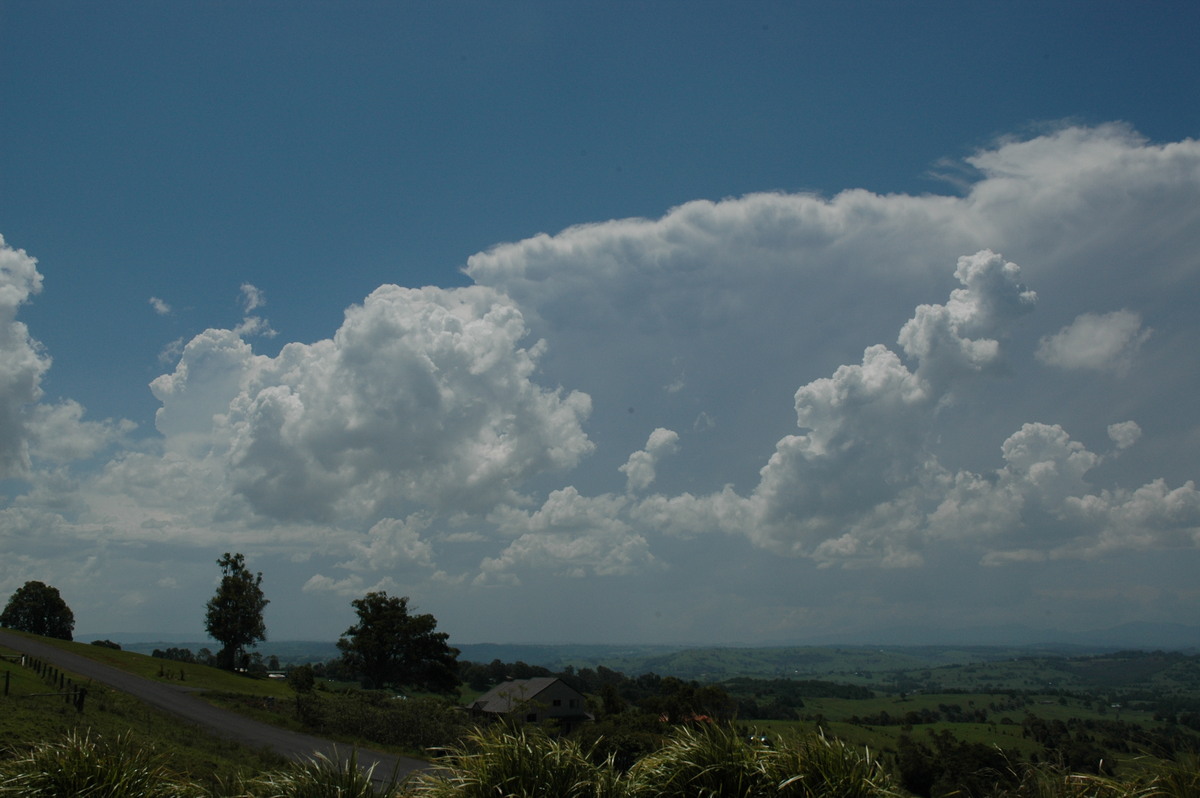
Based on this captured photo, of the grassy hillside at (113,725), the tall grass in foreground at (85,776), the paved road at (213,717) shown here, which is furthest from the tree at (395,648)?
the tall grass in foreground at (85,776)

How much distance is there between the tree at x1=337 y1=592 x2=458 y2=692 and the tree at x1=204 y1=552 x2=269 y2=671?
919 centimetres

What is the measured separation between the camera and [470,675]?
12262 cm

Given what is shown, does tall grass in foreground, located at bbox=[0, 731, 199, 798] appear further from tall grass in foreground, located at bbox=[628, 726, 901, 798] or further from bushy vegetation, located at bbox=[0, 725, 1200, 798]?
tall grass in foreground, located at bbox=[628, 726, 901, 798]

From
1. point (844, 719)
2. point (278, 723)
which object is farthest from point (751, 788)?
point (844, 719)

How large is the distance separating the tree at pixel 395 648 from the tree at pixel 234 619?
919 centimetres

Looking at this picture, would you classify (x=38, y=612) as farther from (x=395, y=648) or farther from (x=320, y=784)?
(x=320, y=784)

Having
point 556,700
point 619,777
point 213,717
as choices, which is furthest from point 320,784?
point 556,700

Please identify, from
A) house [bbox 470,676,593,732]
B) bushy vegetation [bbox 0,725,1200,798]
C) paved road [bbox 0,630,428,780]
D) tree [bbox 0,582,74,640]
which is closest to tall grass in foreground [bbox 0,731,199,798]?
bushy vegetation [bbox 0,725,1200,798]

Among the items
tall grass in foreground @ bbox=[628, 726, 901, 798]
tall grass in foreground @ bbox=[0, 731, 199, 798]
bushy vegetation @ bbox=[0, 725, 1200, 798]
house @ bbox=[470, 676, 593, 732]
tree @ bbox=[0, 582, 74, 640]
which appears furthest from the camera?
tree @ bbox=[0, 582, 74, 640]

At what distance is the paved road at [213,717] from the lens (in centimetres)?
3281

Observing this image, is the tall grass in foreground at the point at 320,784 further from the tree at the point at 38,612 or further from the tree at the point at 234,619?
the tree at the point at 38,612

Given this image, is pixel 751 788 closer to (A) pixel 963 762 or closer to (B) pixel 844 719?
(A) pixel 963 762

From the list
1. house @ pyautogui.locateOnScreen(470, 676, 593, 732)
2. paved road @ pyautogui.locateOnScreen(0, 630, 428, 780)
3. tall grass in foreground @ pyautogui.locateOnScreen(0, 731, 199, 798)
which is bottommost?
house @ pyautogui.locateOnScreen(470, 676, 593, 732)

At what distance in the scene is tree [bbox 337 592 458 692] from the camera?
7938cm
